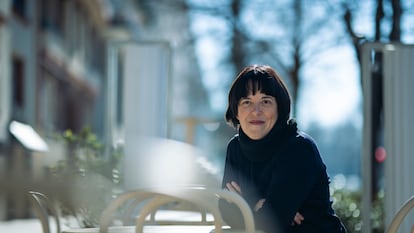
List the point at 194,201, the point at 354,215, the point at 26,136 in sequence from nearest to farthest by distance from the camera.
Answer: the point at 194,201, the point at 26,136, the point at 354,215

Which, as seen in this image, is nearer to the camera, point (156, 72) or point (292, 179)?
point (292, 179)

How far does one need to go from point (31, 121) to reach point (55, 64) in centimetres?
451

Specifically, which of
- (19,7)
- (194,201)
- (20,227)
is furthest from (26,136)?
(19,7)

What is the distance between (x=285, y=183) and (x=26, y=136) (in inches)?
164

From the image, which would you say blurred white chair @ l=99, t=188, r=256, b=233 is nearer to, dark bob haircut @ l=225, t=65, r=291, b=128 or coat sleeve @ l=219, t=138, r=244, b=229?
coat sleeve @ l=219, t=138, r=244, b=229

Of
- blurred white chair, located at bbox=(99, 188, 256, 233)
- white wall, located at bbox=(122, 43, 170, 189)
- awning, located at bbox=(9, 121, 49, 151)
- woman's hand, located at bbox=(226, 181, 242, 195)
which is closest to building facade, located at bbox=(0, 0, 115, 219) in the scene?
white wall, located at bbox=(122, 43, 170, 189)

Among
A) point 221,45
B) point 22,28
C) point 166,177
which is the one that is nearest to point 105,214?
point 166,177

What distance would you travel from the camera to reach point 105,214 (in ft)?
8.14

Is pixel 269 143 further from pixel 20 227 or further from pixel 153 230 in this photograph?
pixel 20 227

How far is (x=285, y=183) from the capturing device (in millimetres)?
2906

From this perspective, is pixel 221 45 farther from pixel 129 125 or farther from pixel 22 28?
pixel 129 125

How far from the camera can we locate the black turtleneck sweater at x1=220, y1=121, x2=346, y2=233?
2883 mm

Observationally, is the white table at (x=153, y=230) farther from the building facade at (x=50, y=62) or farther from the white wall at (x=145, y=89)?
the building facade at (x=50, y=62)

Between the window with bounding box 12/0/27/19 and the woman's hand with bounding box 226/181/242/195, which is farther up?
the woman's hand with bounding box 226/181/242/195
